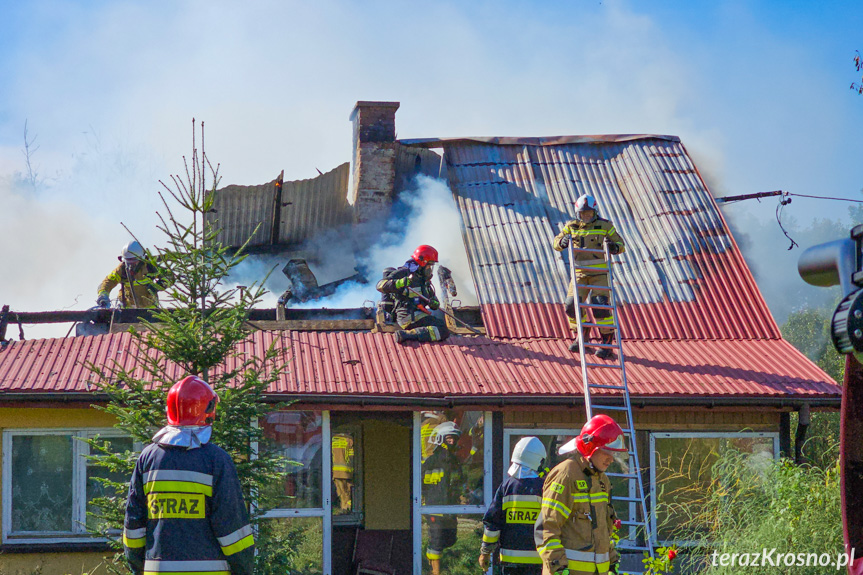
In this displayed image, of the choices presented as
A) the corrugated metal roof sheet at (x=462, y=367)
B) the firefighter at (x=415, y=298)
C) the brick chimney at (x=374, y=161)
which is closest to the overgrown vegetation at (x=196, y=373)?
the corrugated metal roof sheet at (x=462, y=367)

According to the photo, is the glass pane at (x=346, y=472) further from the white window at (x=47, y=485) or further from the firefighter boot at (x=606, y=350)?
the firefighter boot at (x=606, y=350)

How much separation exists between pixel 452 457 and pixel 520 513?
2823 mm

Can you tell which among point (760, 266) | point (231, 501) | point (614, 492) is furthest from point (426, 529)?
point (760, 266)

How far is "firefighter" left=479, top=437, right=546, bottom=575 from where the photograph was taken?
252 inches

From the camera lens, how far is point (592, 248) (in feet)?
32.2

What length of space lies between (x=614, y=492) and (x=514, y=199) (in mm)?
4541

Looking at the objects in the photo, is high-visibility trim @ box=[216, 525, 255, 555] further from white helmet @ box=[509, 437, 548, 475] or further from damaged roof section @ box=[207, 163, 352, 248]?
damaged roof section @ box=[207, 163, 352, 248]

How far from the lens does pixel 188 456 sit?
4723 millimetres

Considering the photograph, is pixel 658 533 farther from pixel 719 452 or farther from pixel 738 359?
pixel 738 359

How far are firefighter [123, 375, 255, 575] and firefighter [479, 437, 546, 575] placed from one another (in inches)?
87.2

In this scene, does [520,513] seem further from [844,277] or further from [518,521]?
[844,277]

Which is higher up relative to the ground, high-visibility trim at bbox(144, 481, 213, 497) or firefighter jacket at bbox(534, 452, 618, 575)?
high-visibility trim at bbox(144, 481, 213, 497)

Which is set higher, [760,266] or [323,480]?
[760,266]

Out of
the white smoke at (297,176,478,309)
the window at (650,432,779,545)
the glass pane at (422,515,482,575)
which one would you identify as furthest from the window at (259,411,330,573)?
the window at (650,432,779,545)
